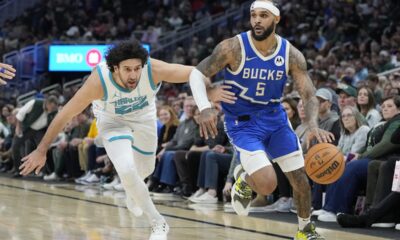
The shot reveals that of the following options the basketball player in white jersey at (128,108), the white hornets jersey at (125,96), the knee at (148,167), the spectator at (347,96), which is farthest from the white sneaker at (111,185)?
the white hornets jersey at (125,96)

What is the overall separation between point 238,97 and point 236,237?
4.72 feet

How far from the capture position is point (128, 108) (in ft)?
24.2

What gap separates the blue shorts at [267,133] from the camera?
7.08m

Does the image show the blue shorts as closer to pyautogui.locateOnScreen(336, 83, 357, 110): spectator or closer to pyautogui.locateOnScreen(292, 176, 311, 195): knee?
pyautogui.locateOnScreen(292, 176, 311, 195): knee

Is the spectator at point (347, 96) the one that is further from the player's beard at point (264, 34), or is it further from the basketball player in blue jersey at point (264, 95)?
the player's beard at point (264, 34)

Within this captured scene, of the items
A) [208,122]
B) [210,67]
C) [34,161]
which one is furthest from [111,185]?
[208,122]

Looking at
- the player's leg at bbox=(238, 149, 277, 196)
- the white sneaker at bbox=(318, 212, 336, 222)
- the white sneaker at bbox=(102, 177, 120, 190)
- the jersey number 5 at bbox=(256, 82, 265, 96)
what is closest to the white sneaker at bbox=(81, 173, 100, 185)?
the white sneaker at bbox=(102, 177, 120, 190)

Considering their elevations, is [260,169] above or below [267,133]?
below

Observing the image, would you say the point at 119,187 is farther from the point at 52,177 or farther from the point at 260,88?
the point at 260,88

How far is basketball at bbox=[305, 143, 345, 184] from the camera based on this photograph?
7.15 meters

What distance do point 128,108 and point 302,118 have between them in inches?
158

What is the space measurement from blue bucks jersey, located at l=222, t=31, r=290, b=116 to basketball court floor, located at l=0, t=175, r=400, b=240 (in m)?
1.39

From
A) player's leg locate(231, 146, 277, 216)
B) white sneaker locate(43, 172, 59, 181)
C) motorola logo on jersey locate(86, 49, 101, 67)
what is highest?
motorola logo on jersey locate(86, 49, 101, 67)

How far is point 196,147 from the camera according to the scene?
12250 millimetres
